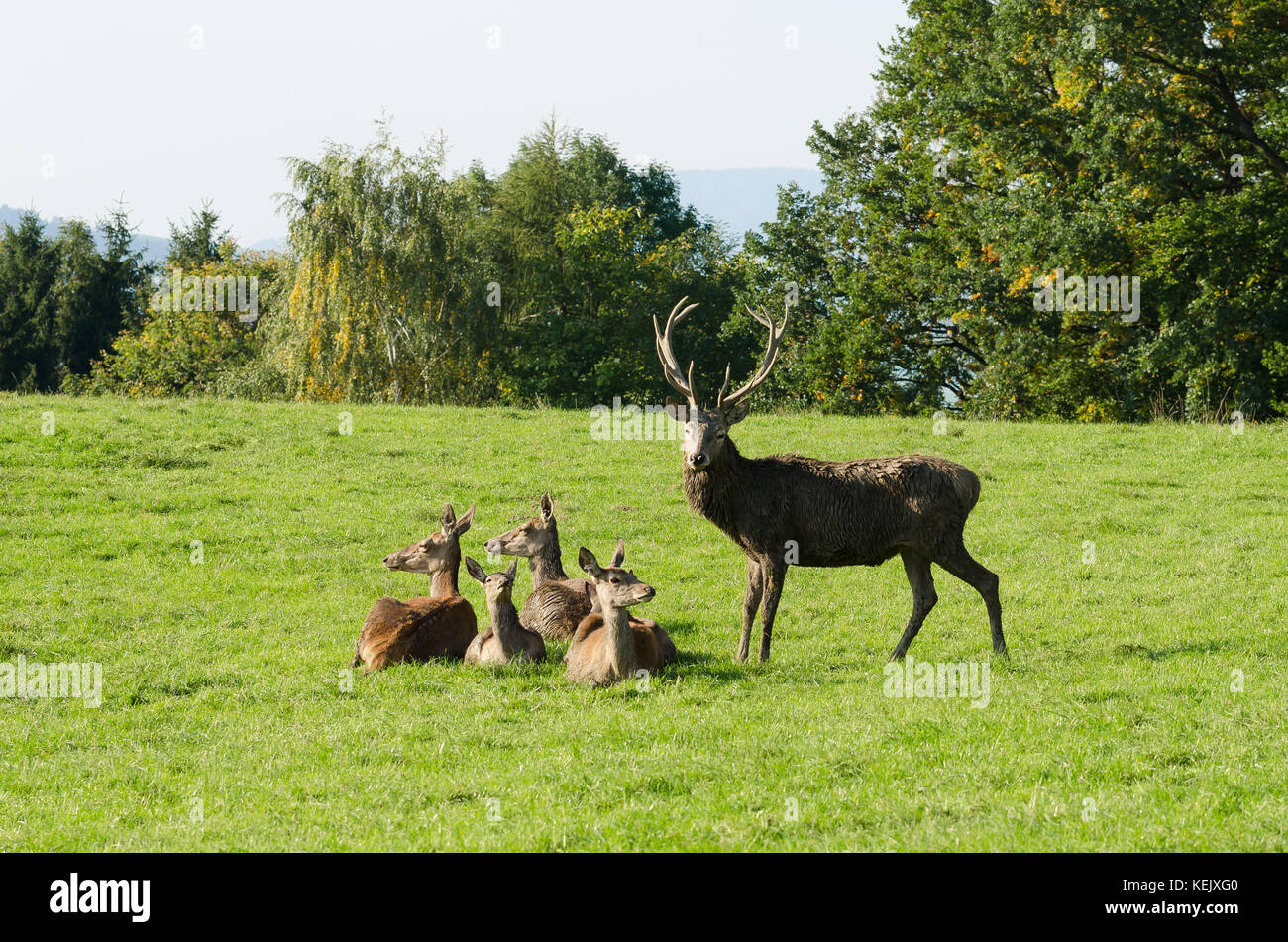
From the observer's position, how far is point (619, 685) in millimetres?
9797

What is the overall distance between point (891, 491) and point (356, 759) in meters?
5.25

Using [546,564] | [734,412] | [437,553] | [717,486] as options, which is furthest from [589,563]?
[437,553]

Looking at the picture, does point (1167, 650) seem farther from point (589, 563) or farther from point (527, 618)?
point (527, 618)

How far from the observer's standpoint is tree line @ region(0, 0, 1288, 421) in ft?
95.2

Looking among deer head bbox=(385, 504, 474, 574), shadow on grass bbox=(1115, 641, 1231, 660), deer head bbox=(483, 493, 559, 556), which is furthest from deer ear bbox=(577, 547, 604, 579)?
shadow on grass bbox=(1115, 641, 1231, 660)

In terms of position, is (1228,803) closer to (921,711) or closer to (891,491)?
(921,711)

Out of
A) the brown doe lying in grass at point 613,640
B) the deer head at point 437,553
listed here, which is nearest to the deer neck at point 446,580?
the deer head at point 437,553

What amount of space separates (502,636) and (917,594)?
369cm

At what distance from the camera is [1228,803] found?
6.74 metres

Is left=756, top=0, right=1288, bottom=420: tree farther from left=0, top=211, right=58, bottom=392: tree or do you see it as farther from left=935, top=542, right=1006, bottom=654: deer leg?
left=0, top=211, right=58, bottom=392: tree

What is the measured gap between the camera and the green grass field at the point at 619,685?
22.3 ft

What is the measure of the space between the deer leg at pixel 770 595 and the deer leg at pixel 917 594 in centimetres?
111
